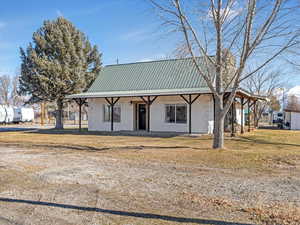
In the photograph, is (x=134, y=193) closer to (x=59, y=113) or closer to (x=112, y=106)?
(x=112, y=106)

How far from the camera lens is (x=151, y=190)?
4.88 meters

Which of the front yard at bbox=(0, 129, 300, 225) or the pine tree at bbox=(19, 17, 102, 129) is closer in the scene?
the front yard at bbox=(0, 129, 300, 225)

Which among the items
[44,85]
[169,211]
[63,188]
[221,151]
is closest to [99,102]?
[44,85]

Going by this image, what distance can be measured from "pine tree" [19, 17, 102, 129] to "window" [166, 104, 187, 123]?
10.0m

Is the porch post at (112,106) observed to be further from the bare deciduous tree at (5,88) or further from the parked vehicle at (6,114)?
the bare deciduous tree at (5,88)

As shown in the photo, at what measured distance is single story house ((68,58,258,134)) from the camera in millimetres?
16766

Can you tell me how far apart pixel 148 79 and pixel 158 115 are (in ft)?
10.6

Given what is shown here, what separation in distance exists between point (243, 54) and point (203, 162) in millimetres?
4382

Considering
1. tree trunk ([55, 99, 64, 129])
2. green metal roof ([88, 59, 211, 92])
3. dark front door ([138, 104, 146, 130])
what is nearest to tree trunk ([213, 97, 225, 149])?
green metal roof ([88, 59, 211, 92])

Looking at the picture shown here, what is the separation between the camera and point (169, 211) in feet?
12.5

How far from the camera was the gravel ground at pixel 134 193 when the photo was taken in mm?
3598

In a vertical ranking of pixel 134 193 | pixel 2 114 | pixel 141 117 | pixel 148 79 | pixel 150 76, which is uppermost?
pixel 150 76

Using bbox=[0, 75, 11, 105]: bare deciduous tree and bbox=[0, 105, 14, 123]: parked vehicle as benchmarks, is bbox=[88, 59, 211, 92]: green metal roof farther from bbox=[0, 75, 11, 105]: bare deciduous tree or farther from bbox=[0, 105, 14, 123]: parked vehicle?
bbox=[0, 75, 11, 105]: bare deciduous tree

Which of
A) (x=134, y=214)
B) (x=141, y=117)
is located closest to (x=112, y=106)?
(x=141, y=117)
